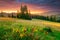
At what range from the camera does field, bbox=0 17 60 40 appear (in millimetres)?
4160

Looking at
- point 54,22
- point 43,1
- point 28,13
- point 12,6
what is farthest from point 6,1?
point 54,22

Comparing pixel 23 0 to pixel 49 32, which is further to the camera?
pixel 23 0

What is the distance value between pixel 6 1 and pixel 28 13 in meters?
0.77

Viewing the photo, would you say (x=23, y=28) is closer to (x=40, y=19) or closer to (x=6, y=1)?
(x=40, y=19)

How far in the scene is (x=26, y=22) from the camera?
177 inches

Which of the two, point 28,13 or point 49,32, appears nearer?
point 49,32

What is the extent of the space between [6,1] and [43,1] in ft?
3.77

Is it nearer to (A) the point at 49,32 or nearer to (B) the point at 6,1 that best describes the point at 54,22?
(A) the point at 49,32

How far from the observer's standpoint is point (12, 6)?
4.66 metres

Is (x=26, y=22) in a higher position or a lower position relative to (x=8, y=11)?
lower

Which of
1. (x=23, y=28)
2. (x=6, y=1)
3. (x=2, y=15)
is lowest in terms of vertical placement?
(x=23, y=28)

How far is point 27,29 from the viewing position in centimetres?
432

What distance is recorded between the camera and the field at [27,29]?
4160 millimetres

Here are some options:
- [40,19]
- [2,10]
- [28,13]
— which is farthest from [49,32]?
[2,10]
